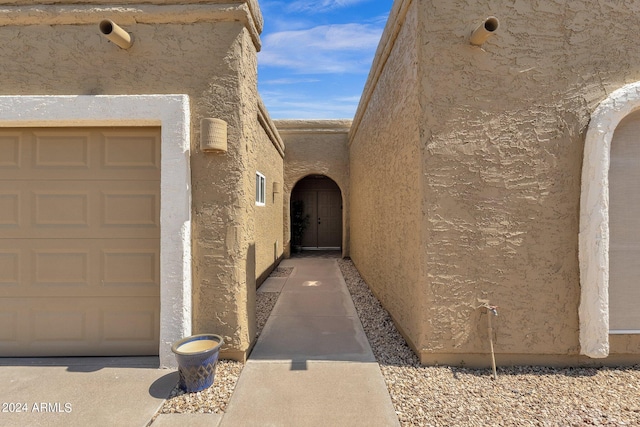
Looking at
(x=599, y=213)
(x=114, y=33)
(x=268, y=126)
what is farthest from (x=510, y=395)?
(x=268, y=126)

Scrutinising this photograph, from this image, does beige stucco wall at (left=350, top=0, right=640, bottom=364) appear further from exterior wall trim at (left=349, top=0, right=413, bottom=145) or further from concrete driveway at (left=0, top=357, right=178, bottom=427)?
concrete driveway at (left=0, top=357, right=178, bottom=427)

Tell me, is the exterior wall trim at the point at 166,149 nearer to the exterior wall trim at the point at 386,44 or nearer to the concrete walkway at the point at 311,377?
the concrete walkway at the point at 311,377

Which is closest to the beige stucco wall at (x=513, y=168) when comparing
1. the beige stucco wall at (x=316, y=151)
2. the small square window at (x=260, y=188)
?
the small square window at (x=260, y=188)

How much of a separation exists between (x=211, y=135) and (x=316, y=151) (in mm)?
7788

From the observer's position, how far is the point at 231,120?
10.9ft

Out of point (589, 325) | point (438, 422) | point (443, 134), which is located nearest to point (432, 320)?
point (438, 422)

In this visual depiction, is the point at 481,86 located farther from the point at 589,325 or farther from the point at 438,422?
the point at 438,422

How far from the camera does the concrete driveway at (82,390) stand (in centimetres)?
251

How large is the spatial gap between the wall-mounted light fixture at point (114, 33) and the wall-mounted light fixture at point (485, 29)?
371 cm

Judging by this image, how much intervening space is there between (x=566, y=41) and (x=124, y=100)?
4.94m

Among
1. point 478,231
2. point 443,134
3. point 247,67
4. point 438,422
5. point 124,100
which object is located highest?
point 247,67

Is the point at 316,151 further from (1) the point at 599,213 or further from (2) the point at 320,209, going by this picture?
(1) the point at 599,213

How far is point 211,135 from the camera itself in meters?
3.20

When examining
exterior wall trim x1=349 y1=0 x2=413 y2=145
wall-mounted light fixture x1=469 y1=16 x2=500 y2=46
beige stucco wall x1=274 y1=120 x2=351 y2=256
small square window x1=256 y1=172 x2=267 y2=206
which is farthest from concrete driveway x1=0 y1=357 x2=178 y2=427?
beige stucco wall x1=274 y1=120 x2=351 y2=256
